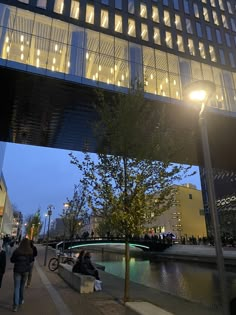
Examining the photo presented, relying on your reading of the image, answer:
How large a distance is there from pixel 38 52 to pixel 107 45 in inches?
259

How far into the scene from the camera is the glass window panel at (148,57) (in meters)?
26.8

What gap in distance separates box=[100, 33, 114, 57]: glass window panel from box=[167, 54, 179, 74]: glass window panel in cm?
619

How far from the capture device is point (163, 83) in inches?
1049

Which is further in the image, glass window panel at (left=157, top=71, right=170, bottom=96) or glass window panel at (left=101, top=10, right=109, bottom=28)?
glass window panel at (left=101, top=10, right=109, bottom=28)

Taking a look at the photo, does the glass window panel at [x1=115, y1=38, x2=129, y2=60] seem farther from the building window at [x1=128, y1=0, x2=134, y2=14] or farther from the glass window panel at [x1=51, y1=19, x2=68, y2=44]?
the building window at [x1=128, y1=0, x2=134, y2=14]

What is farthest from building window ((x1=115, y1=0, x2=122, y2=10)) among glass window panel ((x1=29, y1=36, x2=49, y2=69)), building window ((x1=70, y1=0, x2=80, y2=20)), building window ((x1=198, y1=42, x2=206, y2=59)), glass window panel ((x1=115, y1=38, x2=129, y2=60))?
building window ((x1=198, y1=42, x2=206, y2=59))

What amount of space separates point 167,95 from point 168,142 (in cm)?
1738

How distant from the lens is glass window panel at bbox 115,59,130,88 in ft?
80.5

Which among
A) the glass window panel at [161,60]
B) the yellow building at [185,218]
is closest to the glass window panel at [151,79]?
the glass window panel at [161,60]

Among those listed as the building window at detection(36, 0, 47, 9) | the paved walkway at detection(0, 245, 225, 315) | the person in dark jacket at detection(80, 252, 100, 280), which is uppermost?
the building window at detection(36, 0, 47, 9)

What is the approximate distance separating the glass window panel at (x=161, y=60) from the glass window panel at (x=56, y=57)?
9152mm

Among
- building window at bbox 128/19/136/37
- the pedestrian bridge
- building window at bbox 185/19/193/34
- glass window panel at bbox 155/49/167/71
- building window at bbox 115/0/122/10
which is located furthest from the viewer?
the pedestrian bridge

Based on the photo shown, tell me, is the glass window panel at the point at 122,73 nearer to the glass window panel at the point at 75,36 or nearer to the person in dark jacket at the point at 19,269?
the glass window panel at the point at 75,36

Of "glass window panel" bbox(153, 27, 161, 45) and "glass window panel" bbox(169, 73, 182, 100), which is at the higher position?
"glass window panel" bbox(153, 27, 161, 45)
